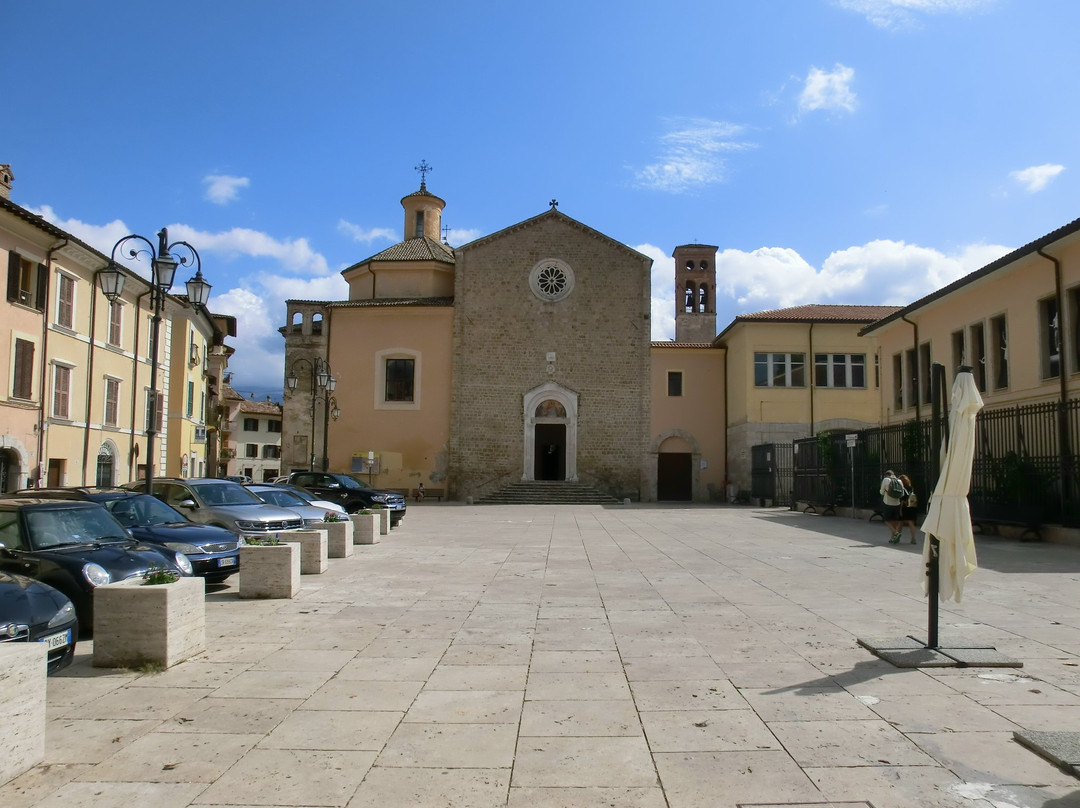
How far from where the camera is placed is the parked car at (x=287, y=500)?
649 inches

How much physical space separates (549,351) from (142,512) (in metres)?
29.0

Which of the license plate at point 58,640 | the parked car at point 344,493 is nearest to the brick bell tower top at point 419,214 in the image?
the parked car at point 344,493

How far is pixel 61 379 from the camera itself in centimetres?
2522

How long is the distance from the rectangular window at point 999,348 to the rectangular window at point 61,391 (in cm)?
2648

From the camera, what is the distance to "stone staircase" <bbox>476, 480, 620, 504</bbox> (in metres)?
37.8

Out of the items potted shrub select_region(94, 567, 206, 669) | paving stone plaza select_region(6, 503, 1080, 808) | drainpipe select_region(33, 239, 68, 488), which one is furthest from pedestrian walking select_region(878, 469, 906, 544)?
drainpipe select_region(33, 239, 68, 488)

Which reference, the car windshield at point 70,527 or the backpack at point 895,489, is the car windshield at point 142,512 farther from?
the backpack at point 895,489

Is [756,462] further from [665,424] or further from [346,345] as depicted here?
[346,345]

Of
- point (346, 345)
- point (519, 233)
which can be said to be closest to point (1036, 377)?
point (519, 233)

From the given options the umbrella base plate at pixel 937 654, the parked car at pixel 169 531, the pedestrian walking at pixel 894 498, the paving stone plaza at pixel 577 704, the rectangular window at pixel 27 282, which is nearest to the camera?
the paving stone plaza at pixel 577 704

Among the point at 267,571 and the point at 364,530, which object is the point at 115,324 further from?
the point at 267,571

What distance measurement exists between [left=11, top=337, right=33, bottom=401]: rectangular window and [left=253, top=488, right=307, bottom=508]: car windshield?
9.80 m

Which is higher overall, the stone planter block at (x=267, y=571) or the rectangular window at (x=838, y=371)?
the rectangular window at (x=838, y=371)

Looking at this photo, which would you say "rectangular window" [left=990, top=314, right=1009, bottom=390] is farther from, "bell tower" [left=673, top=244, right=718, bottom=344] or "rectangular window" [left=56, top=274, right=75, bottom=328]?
"bell tower" [left=673, top=244, right=718, bottom=344]
